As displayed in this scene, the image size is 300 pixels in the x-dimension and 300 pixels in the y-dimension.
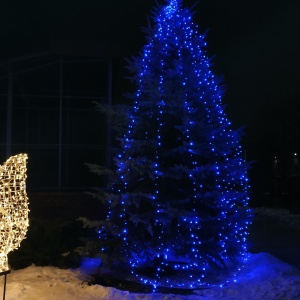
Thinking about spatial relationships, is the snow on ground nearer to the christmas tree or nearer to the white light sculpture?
the christmas tree

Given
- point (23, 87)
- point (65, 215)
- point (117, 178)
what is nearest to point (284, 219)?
point (65, 215)

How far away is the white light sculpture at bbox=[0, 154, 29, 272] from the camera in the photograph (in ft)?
22.3

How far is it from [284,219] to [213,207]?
42.7 ft

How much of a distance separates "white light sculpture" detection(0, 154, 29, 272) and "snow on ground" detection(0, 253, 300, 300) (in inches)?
30.1

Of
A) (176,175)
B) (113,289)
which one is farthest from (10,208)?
(176,175)

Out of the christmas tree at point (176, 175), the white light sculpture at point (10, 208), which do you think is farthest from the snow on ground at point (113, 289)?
the white light sculpture at point (10, 208)

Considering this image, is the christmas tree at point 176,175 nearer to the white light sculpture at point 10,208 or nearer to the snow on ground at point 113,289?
the snow on ground at point 113,289

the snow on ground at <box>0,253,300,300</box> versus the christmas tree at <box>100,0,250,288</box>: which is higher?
the christmas tree at <box>100,0,250,288</box>

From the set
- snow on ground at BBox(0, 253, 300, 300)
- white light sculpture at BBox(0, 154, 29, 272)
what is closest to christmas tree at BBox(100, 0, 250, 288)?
snow on ground at BBox(0, 253, 300, 300)

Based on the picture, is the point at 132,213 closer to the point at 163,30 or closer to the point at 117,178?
the point at 117,178

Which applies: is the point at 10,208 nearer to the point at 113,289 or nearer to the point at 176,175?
the point at 113,289

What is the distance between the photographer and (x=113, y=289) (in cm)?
753

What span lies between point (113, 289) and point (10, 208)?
78.6 inches

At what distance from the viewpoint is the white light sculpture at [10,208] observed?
6.80m
